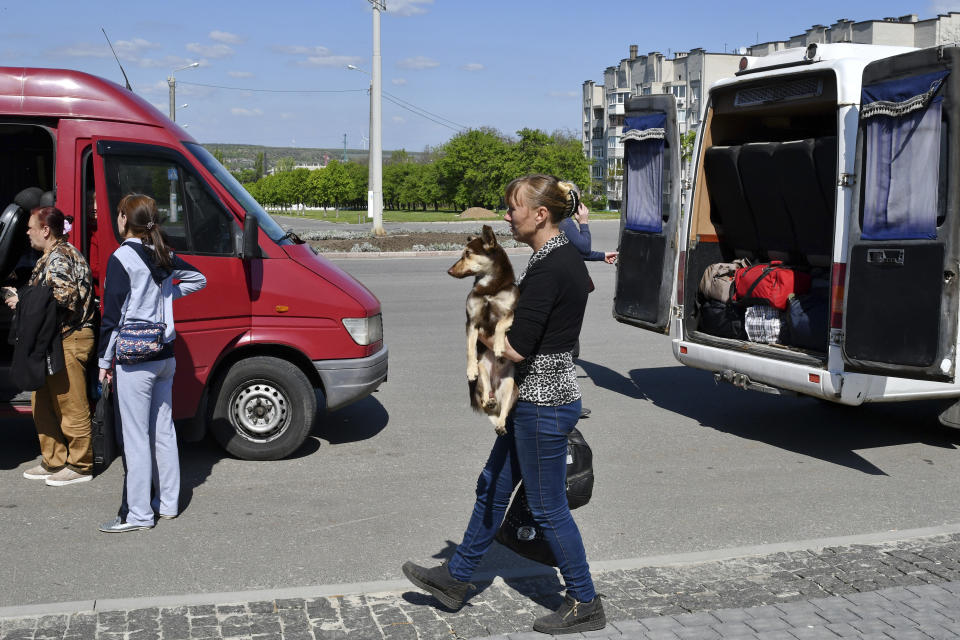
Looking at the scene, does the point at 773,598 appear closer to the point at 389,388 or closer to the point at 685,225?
the point at 685,225

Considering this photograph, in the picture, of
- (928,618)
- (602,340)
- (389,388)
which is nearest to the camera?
(928,618)

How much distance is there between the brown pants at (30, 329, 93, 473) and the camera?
6258 millimetres

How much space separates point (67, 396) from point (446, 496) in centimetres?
253

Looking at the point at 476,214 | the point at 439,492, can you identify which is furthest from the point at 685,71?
the point at 439,492

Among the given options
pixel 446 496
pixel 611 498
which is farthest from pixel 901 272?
pixel 446 496

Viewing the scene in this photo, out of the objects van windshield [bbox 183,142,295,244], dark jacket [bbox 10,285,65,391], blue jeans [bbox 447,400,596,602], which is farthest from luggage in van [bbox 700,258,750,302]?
dark jacket [bbox 10,285,65,391]

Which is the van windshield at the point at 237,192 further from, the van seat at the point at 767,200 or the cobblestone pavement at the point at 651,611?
the van seat at the point at 767,200

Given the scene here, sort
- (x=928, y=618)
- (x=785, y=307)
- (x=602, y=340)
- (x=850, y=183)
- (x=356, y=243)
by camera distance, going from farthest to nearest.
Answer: (x=356, y=243) < (x=602, y=340) < (x=785, y=307) < (x=850, y=183) < (x=928, y=618)

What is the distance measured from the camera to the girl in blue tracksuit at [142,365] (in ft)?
18.1

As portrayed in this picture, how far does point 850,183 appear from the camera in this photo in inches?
267

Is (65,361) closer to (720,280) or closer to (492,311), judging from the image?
(492,311)

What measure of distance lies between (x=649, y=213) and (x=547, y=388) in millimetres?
5173

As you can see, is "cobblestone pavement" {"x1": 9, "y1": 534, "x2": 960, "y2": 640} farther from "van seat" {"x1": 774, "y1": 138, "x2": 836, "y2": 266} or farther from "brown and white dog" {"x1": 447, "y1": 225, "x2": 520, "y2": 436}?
"van seat" {"x1": 774, "y1": 138, "x2": 836, "y2": 266}

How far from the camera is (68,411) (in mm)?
6340
